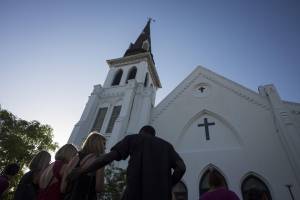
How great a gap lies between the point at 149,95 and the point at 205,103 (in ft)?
13.3

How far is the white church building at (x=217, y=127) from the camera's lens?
10.0 meters

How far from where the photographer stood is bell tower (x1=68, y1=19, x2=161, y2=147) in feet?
46.1

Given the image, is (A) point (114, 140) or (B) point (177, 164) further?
(A) point (114, 140)

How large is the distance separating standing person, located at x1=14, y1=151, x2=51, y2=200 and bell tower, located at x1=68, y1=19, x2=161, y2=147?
8736 millimetres

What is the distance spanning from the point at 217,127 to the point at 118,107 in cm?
740

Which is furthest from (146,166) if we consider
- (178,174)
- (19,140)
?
(19,140)

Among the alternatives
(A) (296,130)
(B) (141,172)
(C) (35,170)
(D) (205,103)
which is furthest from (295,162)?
→ (C) (35,170)

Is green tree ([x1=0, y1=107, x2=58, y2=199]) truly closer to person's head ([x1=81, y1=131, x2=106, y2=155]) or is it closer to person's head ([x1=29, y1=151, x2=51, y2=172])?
person's head ([x1=29, y1=151, x2=51, y2=172])

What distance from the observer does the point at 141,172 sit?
269 centimetres

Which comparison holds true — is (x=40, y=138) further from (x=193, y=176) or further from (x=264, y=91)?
(x=264, y=91)

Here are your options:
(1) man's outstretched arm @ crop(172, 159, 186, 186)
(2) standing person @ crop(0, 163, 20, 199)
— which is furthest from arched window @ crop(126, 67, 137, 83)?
(1) man's outstretched arm @ crop(172, 159, 186, 186)

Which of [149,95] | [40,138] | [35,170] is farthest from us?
[40,138]

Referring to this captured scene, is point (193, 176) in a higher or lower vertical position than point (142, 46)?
lower

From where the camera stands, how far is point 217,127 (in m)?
13.0
